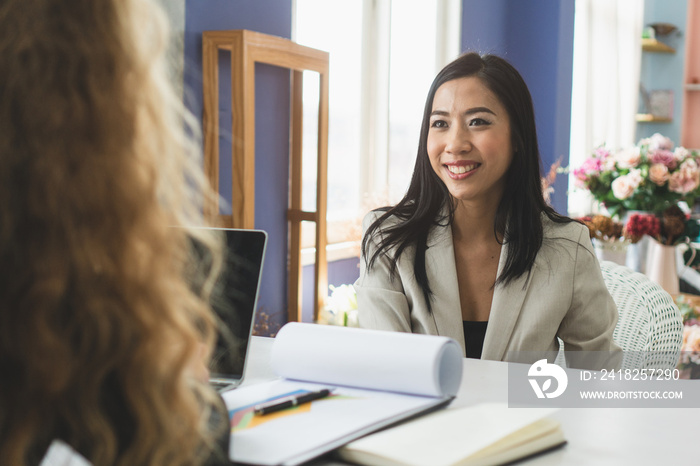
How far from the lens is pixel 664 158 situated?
2.79m

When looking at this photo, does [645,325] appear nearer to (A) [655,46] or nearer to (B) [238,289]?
(B) [238,289]

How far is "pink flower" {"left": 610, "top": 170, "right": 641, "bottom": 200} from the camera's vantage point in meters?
2.78

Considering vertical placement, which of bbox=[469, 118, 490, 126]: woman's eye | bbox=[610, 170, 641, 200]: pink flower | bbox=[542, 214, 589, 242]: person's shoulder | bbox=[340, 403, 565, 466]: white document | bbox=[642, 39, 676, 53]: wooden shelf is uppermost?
bbox=[642, 39, 676, 53]: wooden shelf

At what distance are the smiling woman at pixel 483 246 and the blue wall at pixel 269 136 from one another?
49.0 inches

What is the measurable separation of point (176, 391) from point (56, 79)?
21cm

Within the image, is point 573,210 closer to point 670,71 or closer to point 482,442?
point 670,71

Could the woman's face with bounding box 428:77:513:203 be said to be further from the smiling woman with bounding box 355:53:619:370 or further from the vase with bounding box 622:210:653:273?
the vase with bounding box 622:210:653:273

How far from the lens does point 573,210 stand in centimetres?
629

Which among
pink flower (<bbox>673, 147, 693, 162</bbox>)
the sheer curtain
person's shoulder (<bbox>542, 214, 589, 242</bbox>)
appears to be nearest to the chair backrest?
person's shoulder (<bbox>542, 214, 589, 242</bbox>)

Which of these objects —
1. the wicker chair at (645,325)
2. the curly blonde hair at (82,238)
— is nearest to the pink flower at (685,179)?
the wicker chair at (645,325)

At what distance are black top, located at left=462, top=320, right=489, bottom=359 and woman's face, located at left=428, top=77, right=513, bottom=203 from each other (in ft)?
1.01

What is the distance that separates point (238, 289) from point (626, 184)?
2.16m

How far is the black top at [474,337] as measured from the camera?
1.64m

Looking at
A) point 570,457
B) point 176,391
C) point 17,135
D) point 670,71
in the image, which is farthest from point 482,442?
point 670,71
